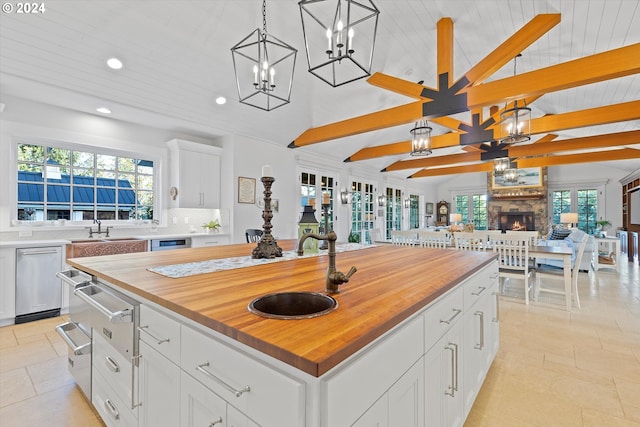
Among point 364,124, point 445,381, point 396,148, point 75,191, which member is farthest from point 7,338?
point 396,148

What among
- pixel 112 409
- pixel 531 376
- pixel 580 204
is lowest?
pixel 531 376

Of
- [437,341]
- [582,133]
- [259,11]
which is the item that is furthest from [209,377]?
[582,133]

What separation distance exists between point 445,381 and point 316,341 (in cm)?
89

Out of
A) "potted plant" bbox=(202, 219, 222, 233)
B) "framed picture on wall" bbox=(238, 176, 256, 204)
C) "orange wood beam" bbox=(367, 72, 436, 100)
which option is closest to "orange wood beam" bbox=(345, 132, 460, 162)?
"orange wood beam" bbox=(367, 72, 436, 100)

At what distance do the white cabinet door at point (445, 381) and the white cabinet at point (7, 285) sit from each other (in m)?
4.18

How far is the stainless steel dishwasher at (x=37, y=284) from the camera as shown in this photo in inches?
124

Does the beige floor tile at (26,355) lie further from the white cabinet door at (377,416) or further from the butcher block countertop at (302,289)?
the white cabinet door at (377,416)

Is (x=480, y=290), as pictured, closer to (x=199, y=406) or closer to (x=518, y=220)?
(x=199, y=406)

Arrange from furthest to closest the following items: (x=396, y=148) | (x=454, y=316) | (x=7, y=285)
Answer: (x=396, y=148), (x=7, y=285), (x=454, y=316)

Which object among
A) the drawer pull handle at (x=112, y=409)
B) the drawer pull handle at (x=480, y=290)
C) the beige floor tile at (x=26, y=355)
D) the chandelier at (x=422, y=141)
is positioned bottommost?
the beige floor tile at (x=26, y=355)

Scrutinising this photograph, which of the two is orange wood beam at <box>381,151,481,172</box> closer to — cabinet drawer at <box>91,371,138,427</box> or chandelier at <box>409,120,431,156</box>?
chandelier at <box>409,120,431,156</box>

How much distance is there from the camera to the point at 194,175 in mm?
4758

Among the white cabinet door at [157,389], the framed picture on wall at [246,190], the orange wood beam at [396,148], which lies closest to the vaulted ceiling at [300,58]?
the framed picture on wall at [246,190]

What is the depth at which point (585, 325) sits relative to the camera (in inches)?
121
